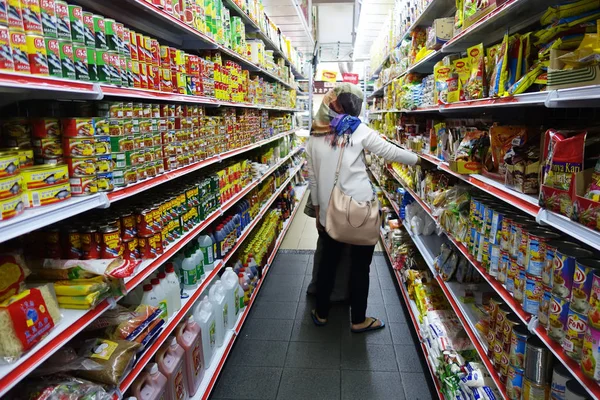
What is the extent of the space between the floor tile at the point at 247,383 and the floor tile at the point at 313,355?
0.16m

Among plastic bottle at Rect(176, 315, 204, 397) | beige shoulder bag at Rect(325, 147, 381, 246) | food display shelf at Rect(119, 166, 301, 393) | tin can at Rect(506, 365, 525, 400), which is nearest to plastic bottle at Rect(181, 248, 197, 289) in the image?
food display shelf at Rect(119, 166, 301, 393)

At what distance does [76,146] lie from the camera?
1.48 meters

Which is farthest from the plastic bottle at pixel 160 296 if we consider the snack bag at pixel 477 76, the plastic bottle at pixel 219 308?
the snack bag at pixel 477 76

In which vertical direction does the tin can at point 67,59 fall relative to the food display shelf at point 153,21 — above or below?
below

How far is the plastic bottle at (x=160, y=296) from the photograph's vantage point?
2.12 metres

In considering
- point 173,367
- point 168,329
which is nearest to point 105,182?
point 168,329

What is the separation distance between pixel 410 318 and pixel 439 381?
3.71 ft

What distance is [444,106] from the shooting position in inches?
102

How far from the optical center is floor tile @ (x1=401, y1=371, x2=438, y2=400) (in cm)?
263

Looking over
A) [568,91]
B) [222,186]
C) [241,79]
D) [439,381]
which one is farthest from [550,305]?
[241,79]

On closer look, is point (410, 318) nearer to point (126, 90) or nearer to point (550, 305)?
point (550, 305)

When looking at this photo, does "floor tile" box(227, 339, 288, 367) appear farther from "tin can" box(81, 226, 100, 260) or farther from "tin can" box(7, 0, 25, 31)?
"tin can" box(7, 0, 25, 31)

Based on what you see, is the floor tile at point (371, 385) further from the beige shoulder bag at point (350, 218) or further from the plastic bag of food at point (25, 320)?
the plastic bag of food at point (25, 320)

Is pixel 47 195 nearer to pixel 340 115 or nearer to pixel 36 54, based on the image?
pixel 36 54
